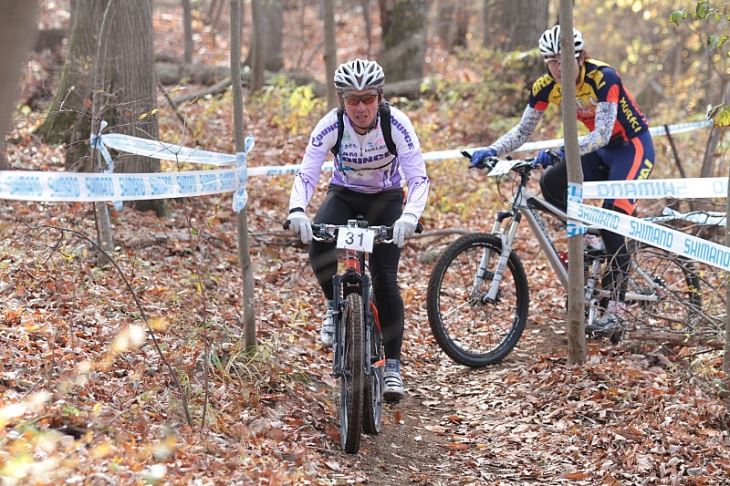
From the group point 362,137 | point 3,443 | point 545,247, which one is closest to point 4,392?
point 3,443

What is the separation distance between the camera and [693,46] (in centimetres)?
1670

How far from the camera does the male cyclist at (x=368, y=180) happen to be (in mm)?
5023

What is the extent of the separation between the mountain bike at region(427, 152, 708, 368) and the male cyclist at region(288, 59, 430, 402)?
2.31 feet

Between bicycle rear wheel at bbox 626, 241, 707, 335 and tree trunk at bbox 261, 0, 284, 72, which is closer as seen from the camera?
bicycle rear wheel at bbox 626, 241, 707, 335

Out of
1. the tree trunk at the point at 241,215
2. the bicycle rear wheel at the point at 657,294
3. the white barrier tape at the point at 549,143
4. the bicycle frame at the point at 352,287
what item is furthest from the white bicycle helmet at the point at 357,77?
the white barrier tape at the point at 549,143

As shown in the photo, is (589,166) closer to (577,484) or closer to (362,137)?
(362,137)

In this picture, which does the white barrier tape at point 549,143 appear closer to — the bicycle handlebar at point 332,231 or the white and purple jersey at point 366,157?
the white and purple jersey at point 366,157

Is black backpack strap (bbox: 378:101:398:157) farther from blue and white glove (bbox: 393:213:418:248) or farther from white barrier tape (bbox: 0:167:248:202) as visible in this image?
white barrier tape (bbox: 0:167:248:202)

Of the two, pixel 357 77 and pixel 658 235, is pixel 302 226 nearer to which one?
pixel 357 77

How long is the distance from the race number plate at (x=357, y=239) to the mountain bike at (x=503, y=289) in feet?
4.96

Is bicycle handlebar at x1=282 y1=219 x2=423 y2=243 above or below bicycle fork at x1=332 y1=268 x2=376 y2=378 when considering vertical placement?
above

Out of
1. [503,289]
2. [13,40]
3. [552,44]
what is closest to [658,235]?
[503,289]

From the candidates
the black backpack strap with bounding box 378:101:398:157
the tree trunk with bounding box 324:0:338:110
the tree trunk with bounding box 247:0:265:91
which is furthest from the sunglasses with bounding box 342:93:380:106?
the tree trunk with bounding box 247:0:265:91

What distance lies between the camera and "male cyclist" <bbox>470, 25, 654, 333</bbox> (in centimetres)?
639
